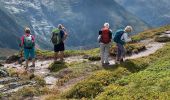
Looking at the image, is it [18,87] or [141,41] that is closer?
[18,87]

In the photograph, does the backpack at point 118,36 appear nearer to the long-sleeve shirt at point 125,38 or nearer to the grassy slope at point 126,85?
the long-sleeve shirt at point 125,38

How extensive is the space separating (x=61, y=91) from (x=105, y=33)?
30.5ft

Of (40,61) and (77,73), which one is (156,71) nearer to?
(77,73)

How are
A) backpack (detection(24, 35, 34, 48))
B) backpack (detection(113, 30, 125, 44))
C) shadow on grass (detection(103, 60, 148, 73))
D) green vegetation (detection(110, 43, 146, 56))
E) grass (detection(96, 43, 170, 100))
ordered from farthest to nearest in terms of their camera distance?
green vegetation (detection(110, 43, 146, 56))
backpack (detection(24, 35, 34, 48))
backpack (detection(113, 30, 125, 44))
shadow on grass (detection(103, 60, 148, 73))
grass (detection(96, 43, 170, 100))

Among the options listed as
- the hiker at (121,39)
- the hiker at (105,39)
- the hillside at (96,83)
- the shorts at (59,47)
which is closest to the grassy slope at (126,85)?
the hillside at (96,83)

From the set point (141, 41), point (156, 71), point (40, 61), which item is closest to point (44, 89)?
point (156, 71)

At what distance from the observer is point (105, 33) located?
3397 centimetres

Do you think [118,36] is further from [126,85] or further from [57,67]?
Answer: [126,85]

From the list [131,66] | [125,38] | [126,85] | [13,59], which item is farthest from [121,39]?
[13,59]

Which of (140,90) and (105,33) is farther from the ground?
(105,33)

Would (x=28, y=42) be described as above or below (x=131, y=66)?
above

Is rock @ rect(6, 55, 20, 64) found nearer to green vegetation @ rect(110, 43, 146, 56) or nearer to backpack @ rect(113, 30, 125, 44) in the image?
green vegetation @ rect(110, 43, 146, 56)

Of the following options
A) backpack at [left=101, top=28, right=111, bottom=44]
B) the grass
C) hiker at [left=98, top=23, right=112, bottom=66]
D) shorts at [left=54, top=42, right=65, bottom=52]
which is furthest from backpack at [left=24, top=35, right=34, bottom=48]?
the grass

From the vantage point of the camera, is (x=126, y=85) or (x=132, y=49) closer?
(x=126, y=85)
